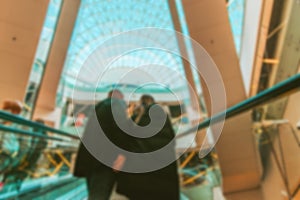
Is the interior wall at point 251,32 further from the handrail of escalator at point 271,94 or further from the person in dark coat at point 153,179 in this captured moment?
the person in dark coat at point 153,179

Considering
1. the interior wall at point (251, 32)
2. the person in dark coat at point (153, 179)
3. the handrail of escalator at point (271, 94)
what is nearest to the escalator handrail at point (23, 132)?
the person in dark coat at point (153, 179)

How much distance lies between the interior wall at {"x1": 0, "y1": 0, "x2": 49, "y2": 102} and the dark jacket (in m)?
5.68

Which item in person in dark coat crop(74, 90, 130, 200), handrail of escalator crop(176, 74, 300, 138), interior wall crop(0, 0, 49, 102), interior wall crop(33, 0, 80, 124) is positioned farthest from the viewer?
interior wall crop(33, 0, 80, 124)

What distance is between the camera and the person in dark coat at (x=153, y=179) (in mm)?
2000

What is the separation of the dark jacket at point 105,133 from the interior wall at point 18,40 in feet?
18.6

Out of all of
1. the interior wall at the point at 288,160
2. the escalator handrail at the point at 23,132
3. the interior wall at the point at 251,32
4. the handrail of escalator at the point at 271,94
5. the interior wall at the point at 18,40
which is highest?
the interior wall at the point at 251,32

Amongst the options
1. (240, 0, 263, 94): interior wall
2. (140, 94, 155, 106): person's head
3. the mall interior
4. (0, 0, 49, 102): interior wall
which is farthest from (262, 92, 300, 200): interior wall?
(0, 0, 49, 102): interior wall

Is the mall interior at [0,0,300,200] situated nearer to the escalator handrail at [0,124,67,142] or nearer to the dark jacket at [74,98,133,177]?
the escalator handrail at [0,124,67,142]

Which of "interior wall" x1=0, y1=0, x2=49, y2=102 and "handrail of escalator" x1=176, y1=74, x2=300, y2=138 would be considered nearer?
"handrail of escalator" x1=176, y1=74, x2=300, y2=138

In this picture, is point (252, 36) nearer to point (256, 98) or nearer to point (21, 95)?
point (256, 98)

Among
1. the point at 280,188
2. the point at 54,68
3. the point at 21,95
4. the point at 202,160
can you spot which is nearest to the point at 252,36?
the point at 202,160

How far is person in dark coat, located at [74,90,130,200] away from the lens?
2.06 meters

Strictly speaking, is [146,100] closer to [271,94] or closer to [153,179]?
[153,179]

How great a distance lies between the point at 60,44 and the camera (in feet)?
39.5
